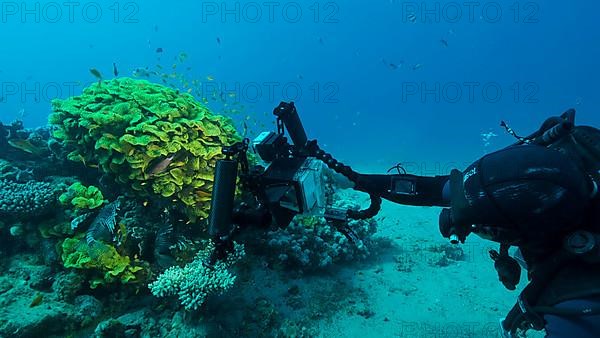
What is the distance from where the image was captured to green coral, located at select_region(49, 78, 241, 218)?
6.09 m

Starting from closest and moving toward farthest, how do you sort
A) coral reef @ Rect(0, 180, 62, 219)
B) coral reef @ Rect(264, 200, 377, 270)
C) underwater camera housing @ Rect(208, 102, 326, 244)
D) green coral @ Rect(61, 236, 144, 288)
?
underwater camera housing @ Rect(208, 102, 326, 244)
green coral @ Rect(61, 236, 144, 288)
coral reef @ Rect(0, 180, 62, 219)
coral reef @ Rect(264, 200, 377, 270)

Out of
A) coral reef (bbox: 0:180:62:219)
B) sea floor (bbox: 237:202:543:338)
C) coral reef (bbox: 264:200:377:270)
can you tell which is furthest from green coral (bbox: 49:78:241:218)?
sea floor (bbox: 237:202:543:338)

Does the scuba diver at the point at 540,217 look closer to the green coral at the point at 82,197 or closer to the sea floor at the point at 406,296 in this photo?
the sea floor at the point at 406,296

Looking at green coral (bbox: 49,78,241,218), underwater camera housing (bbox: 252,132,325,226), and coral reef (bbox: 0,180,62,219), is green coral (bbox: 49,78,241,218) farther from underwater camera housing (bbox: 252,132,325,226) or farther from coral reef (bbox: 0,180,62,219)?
underwater camera housing (bbox: 252,132,325,226)

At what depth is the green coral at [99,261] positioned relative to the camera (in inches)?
208

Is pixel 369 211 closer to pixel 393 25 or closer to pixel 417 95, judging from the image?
pixel 417 95

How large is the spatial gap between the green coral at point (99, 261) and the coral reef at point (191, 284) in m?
0.48

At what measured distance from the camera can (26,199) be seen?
5895mm

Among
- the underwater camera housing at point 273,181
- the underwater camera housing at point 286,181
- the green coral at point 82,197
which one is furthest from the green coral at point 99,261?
the underwater camera housing at point 286,181

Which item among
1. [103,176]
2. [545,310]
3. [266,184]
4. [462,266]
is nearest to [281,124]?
[266,184]

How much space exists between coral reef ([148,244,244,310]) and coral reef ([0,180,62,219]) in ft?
8.25

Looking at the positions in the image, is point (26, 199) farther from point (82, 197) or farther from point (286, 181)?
point (286, 181)

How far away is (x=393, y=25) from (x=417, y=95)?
2148cm

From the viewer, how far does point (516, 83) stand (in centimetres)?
8556
